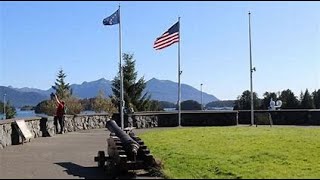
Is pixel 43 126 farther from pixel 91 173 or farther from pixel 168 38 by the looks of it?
pixel 91 173

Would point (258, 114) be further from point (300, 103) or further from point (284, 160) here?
point (300, 103)

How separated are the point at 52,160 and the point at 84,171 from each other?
2.44m

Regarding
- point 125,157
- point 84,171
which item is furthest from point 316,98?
point 125,157

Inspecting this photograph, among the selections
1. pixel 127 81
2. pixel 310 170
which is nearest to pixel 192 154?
pixel 310 170

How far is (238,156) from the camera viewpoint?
52.9 feet

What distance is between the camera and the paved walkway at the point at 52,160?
12672mm

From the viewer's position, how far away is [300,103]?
66.8m

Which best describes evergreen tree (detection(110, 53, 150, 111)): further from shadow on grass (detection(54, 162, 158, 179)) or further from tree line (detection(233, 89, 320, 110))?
shadow on grass (detection(54, 162, 158, 179))

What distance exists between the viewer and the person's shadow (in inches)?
496

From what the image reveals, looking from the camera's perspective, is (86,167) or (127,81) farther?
(127,81)

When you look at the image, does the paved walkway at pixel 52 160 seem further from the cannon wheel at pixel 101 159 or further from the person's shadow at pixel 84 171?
the cannon wheel at pixel 101 159

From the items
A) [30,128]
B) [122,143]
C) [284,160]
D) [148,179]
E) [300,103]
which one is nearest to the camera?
[148,179]

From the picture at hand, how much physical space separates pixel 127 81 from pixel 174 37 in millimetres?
41837

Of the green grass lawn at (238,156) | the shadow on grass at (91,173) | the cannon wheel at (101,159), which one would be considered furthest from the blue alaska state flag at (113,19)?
the cannon wheel at (101,159)
